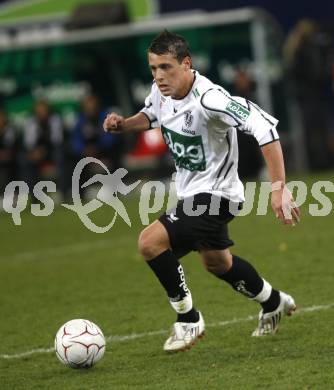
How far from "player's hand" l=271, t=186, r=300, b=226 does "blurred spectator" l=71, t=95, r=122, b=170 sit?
12.0 m

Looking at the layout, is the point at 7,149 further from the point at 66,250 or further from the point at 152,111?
the point at 152,111

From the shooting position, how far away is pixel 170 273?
736 cm

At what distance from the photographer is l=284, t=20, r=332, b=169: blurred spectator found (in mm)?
19734

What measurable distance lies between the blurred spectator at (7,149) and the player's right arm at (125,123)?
11.2 m

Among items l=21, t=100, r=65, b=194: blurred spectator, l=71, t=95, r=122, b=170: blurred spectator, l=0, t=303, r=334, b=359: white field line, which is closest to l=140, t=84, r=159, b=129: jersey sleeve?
l=0, t=303, r=334, b=359: white field line

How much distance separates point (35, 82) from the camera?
20375mm

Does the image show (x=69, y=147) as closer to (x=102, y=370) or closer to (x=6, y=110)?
(x=6, y=110)

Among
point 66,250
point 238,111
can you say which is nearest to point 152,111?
point 238,111

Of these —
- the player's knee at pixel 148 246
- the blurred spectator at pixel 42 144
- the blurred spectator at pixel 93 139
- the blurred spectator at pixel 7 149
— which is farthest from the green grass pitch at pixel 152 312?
the blurred spectator at pixel 7 149

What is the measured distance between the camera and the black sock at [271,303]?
7715 mm

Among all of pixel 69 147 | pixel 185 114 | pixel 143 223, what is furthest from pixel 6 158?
pixel 185 114

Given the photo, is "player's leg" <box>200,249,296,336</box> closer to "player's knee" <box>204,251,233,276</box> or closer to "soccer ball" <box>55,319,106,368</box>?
"player's knee" <box>204,251,233,276</box>

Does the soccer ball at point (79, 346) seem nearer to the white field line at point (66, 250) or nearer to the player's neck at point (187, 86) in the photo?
the player's neck at point (187, 86)

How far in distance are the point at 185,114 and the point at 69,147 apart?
11.8 m
